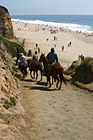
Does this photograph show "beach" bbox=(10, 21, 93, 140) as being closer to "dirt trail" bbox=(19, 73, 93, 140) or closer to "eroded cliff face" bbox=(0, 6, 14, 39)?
"dirt trail" bbox=(19, 73, 93, 140)

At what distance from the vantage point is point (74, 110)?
9.99m

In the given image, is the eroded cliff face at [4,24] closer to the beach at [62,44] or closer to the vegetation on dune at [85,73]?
the beach at [62,44]

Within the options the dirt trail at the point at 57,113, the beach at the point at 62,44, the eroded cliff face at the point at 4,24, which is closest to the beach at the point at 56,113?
the dirt trail at the point at 57,113

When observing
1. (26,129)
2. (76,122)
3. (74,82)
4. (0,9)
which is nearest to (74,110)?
(76,122)

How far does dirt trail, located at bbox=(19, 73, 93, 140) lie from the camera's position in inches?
297

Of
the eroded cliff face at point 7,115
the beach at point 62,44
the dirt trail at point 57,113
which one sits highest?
the eroded cliff face at point 7,115

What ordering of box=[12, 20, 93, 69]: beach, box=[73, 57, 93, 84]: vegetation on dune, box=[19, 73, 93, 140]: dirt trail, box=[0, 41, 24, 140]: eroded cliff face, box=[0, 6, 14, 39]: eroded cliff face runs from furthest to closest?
box=[12, 20, 93, 69]: beach, box=[0, 6, 14, 39]: eroded cliff face, box=[73, 57, 93, 84]: vegetation on dune, box=[19, 73, 93, 140]: dirt trail, box=[0, 41, 24, 140]: eroded cliff face

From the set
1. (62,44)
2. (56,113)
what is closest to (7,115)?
(56,113)

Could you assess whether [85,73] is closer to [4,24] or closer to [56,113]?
[56,113]

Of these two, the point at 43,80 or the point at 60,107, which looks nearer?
the point at 60,107

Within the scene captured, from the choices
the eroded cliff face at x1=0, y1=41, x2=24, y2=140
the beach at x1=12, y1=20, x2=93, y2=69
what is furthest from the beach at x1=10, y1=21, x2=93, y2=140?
the beach at x1=12, y1=20, x2=93, y2=69

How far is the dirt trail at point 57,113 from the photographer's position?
753 centimetres

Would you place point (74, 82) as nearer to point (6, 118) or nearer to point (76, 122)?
point (76, 122)

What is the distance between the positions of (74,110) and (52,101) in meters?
1.70
